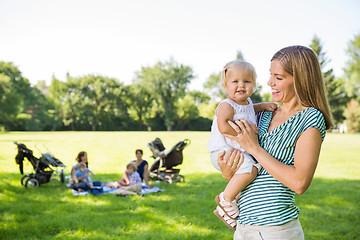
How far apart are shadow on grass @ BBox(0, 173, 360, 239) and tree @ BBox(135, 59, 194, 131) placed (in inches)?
1859

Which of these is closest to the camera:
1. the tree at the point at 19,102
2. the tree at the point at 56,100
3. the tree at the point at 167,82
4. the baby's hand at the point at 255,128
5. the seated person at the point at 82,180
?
the baby's hand at the point at 255,128

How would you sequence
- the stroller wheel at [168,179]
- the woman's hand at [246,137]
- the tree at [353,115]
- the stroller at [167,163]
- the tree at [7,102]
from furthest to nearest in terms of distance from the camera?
the tree at [353,115]
the tree at [7,102]
the stroller at [167,163]
the stroller wheel at [168,179]
the woman's hand at [246,137]

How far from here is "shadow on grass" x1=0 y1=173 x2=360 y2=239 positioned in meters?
5.25

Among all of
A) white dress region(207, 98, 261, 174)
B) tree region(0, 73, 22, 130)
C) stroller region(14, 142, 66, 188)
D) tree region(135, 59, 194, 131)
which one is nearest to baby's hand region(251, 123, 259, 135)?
white dress region(207, 98, 261, 174)

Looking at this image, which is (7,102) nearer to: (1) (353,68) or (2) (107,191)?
(2) (107,191)

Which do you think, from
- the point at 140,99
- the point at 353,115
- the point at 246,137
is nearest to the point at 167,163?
the point at 246,137

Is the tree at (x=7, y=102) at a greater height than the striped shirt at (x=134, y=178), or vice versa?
the tree at (x=7, y=102)

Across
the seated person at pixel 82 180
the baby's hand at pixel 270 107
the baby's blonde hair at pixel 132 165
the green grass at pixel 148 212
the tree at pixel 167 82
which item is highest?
the tree at pixel 167 82

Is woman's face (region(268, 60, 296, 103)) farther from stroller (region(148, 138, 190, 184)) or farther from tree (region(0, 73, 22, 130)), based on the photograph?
tree (region(0, 73, 22, 130))

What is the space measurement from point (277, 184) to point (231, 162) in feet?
0.84

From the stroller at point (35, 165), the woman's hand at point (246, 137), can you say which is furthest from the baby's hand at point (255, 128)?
the stroller at point (35, 165)

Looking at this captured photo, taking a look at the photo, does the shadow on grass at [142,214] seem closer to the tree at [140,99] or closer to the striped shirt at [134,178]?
the striped shirt at [134,178]

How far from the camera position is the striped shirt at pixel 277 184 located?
1510 mm

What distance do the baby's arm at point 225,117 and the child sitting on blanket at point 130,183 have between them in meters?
6.49
